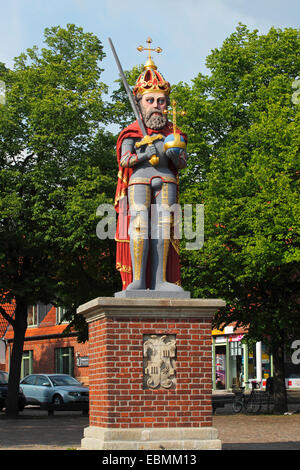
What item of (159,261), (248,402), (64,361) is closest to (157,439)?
(159,261)

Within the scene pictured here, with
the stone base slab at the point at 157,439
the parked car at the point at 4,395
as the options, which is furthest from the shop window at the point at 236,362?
the stone base slab at the point at 157,439

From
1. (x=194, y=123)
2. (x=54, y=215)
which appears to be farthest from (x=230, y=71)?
(x=54, y=215)

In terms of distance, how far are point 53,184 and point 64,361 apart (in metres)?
25.4

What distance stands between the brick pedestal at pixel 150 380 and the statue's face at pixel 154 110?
9.60ft

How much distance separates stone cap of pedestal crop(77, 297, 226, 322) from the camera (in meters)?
11.4

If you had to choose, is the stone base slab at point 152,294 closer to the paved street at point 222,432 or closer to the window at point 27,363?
the paved street at point 222,432

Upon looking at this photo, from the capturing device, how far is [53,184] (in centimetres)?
2605

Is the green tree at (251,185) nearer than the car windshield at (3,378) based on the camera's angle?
Yes

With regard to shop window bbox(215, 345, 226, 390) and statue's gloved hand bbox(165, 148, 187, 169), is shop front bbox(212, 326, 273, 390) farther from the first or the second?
statue's gloved hand bbox(165, 148, 187, 169)

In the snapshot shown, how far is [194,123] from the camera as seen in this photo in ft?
95.8

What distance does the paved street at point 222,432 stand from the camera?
1570 cm

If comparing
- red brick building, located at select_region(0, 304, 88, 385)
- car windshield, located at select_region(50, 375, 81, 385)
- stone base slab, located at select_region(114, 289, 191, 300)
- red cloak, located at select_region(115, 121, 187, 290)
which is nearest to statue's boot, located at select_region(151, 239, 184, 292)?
red cloak, located at select_region(115, 121, 187, 290)

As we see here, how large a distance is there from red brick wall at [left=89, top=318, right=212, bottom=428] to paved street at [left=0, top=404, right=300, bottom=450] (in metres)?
2.92

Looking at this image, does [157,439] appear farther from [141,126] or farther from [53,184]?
[53,184]
